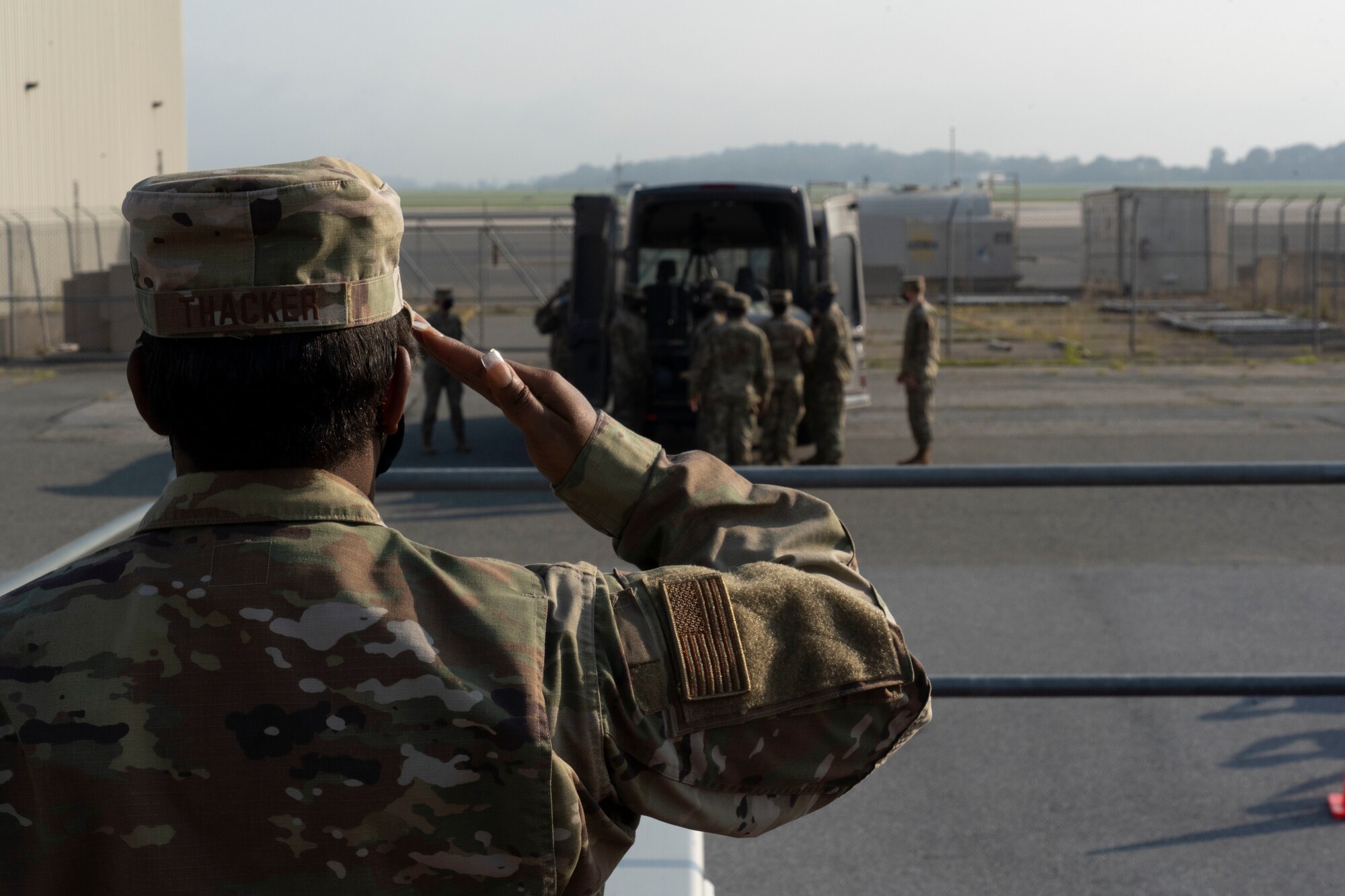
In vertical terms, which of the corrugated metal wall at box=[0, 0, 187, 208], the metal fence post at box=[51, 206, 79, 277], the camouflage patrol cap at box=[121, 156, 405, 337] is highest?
the corrugated metal wall at box=[0, 0, 187, 208]

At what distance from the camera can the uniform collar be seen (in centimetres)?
118

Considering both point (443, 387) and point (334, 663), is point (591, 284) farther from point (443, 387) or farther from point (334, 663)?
point (334, 663)

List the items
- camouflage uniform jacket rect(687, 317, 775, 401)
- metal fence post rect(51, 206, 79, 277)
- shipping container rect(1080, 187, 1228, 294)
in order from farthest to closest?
shipping container rect(1080, 187, 1228, 294)
metal fence post rect(51, 206, 79, 277)
camouflage uniform jacket rect(687, 317, 775, 401)

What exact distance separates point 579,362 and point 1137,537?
505cm

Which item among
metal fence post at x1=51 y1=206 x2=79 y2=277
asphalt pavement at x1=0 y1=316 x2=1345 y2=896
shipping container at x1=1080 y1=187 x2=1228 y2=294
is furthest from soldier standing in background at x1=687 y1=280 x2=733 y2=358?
shipping container at x1=1080 y1=187 x2=1228 y2=294

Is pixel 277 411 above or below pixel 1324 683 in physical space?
above

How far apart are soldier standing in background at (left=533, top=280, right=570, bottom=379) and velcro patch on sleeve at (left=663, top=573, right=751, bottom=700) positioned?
1016 centimetres

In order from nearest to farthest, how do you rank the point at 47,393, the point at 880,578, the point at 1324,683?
the point at 1324,683 < the point at 880,578 < the point at 47,393

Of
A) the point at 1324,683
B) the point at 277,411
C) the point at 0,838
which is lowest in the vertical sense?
the point at 1324,683

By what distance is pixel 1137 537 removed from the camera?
8.44 metres

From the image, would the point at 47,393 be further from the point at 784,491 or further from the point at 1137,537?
the point at 784,491

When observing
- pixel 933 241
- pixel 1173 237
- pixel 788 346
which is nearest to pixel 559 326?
pixel 788 346

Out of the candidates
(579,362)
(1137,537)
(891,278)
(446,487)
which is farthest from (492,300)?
(446,487)

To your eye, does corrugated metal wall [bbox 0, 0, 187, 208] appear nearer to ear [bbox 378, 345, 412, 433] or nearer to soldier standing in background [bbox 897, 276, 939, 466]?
soldier standing in background [bbox 897, 276, 939, 466]
